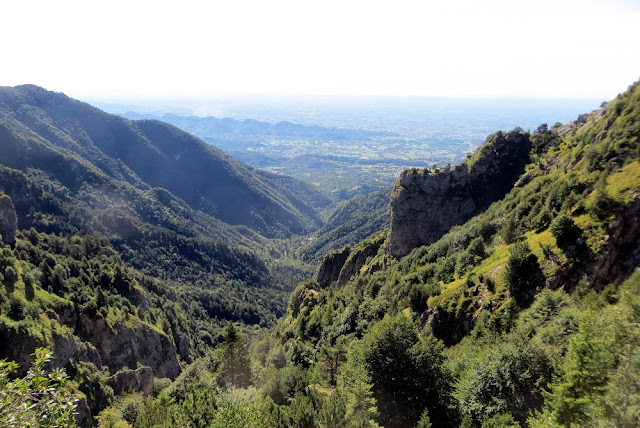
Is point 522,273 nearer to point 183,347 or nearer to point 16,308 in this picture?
point 16,308

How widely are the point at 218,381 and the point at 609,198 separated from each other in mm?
57105

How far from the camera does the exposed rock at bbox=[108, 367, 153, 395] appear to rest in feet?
246

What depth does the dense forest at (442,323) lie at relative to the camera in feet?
80.3

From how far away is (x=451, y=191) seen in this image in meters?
95.0

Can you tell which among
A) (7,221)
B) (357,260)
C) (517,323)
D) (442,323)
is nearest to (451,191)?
(357,260)

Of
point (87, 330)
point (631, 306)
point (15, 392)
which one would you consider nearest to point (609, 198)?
point (631, 306)

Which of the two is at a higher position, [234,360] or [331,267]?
[234,360]

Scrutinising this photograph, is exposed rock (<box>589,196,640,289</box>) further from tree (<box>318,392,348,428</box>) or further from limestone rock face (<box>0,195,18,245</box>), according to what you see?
limestone rock face (<box>0,195,18,245</box>)

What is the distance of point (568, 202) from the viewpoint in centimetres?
4606

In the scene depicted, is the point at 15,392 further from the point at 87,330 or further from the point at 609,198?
the point at 87,330

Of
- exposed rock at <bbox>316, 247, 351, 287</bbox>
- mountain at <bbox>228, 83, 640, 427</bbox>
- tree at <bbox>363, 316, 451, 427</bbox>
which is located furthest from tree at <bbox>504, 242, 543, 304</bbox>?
exposed rock at <bbox>316, 247, 351, 287</bbox>

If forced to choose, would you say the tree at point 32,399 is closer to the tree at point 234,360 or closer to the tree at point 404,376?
the tree at point 404,376

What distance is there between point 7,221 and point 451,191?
13262cm

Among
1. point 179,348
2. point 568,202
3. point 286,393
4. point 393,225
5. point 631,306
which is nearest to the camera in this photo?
point 631,306
